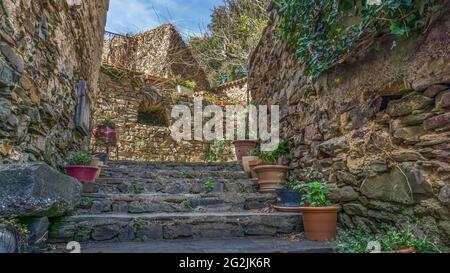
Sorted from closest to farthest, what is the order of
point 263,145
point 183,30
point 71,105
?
point 71,105 < point 263,145 < point 183,30

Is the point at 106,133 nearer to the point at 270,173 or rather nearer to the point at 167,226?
the point at 270,173

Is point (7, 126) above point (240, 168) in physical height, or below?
above

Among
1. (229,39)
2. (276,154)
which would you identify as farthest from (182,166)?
(229,39)

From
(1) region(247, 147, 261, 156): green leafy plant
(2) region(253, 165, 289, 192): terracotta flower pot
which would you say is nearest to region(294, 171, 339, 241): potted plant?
(2) region(253, 165, 289, 192): terracotta flower pot

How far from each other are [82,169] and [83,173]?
4 cm

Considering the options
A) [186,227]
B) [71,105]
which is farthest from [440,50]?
[71,105]

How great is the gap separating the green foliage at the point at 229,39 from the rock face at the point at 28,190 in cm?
1077

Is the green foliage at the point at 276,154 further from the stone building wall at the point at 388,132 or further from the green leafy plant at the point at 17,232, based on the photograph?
the green leafy plant at the point at 17,232

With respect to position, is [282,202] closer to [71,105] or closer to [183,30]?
[71,105]

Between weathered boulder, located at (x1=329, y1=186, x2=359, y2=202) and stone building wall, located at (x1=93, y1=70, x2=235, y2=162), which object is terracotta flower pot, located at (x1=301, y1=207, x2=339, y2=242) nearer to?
weathered boulder, located at (x1=329, y1=186, x2=359, y2=202)

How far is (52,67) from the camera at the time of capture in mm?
2529

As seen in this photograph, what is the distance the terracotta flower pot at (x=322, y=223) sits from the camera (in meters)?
2.21

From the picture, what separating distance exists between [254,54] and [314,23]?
2.35 metres

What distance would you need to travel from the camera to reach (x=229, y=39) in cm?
1282
